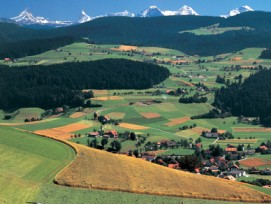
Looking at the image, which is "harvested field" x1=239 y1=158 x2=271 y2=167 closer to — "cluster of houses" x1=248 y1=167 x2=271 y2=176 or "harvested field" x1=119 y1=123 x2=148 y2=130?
"cluster of houses" x1=248 y1=167 x2=271 y2=176

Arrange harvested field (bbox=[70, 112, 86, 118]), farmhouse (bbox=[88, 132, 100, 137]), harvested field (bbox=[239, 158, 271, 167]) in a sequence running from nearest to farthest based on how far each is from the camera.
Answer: harvested field (bbox=[239, 158, 271, 167])
farmhouse (bbox=[88, 132, 100, 137])
harvested field (bbox=[70, 112, 86, 118])

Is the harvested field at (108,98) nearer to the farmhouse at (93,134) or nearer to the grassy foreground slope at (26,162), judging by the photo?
the farmhouse at (93,134)

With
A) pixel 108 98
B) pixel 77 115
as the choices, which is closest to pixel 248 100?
pixel 108 98

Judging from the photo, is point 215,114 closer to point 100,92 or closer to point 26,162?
point 100,92

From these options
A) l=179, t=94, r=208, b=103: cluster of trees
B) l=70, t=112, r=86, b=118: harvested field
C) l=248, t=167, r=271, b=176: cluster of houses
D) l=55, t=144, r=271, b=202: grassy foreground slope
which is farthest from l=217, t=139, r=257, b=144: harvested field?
l=55, t=144, r=271, b=202: grassy foreground slope

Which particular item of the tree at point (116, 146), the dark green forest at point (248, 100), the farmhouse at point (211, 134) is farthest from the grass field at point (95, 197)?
the dark green forest at point (248, 100)
